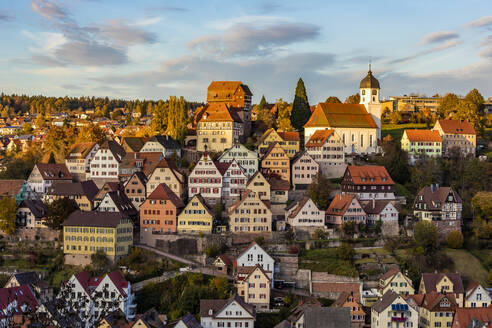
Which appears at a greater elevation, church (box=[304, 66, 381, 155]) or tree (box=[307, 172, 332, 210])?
church (box=[304, 66, 381, 155])

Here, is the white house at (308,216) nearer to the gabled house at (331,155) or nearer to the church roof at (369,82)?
the gabled house at (331,155)

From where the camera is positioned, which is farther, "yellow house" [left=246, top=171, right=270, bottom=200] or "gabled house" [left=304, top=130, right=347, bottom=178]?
"gabled house" [left=304, top=130, right=347, bottom=178]

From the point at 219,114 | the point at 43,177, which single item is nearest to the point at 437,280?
the point at 219,114

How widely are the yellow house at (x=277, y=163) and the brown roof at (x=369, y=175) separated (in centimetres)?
719

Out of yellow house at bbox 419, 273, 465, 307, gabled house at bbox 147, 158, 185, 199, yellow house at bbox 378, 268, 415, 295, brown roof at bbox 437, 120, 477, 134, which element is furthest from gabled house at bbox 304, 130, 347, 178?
yellow house at bbox 419, 273, 465, 307

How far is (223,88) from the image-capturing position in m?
96.3

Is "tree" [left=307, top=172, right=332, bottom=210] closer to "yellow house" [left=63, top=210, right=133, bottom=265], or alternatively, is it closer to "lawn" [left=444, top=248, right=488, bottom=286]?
"lawn" [left=444, top=248, right=488, bottom=286]

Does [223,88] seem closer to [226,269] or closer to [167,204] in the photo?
[167,204]

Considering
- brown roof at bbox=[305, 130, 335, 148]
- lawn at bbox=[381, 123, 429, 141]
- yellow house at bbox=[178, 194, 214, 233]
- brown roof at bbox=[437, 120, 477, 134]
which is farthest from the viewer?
lawn at bbox=[381, 123, 429, 141]

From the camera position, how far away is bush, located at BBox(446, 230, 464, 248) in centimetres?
6775

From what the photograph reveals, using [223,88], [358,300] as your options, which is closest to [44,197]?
[223,88]

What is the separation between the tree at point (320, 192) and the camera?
233 ft

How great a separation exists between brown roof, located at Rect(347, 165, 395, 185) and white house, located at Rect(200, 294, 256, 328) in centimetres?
2374

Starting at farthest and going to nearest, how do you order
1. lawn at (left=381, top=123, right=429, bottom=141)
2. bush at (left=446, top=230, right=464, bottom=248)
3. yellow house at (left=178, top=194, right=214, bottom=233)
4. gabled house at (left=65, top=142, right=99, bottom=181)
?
lawn at (left=381, top=123, right=429, bottom=141)
gabled house at (left=65, top=142, right=99, bottom=181)
bush at (left=446, top=230, right=464, bottom=248)
yellow house at (left=178, top=194, right=214, bottom=233)
